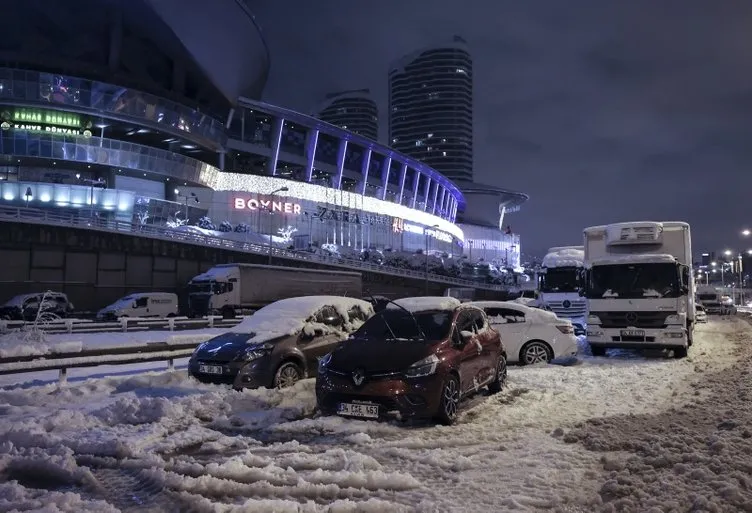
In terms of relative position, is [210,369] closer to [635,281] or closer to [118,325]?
[635,281]

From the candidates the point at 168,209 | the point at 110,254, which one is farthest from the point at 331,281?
the point at 168,209

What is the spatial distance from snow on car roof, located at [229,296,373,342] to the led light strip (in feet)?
200

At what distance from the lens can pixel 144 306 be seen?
117ft

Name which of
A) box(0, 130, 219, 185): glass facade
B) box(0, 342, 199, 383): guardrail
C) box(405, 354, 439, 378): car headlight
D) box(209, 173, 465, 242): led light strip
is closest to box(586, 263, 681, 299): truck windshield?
box(405, 354, 439, 378): car headlight

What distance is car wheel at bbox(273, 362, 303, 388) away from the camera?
9.95m

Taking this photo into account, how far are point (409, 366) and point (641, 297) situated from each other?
32.4 ft

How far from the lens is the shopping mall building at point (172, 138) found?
55.6 metres

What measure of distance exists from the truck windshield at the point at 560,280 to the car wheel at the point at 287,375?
57.4 feet

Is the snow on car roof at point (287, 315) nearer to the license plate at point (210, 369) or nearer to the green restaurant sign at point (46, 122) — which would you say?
the license plate at point (210, 369)

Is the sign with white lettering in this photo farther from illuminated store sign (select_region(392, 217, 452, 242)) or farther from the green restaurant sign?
illuminated store sign (select_region(392, 217, 452, 242))

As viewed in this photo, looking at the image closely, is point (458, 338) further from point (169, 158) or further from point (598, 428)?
point (169, 158)

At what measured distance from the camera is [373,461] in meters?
5.90

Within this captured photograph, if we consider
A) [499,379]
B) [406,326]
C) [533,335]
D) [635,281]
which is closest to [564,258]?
[635,281]

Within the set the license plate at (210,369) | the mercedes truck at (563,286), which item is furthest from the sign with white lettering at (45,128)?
the license plate at (210,369)
